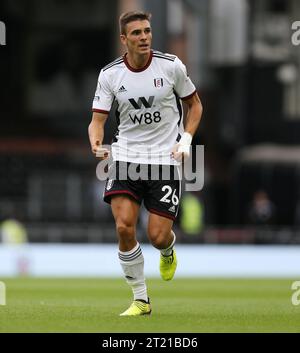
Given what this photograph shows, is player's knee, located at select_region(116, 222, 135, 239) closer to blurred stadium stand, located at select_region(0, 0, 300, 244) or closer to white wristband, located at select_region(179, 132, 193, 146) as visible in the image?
white wristband, located at select_region(179, 132, 193, 146)

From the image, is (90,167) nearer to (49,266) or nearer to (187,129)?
(49,266)

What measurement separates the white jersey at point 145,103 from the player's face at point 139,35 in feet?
0.91

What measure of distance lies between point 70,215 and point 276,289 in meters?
16.1

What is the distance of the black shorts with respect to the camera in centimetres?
1153

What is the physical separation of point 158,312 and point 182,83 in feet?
7.52

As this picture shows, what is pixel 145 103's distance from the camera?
37.7ft

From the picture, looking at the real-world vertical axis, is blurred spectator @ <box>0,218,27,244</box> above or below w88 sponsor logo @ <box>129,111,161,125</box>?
above

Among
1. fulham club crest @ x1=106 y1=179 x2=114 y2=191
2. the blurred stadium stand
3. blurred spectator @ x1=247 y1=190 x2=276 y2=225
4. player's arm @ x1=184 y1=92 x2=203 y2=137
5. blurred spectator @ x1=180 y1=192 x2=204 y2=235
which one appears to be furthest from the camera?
the blurred stadium stand

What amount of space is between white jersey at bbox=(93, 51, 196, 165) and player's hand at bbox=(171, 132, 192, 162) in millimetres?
181

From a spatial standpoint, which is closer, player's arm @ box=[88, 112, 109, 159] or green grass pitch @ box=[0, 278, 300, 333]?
green grass pitch @ box=[0, 278, 300, 333]

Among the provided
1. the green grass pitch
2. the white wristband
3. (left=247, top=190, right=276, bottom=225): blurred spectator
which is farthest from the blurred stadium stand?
the white wristband

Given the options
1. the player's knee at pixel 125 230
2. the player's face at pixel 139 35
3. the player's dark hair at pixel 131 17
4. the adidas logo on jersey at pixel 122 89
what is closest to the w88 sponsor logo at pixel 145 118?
the adidas logo on jersey at pixel 122 89

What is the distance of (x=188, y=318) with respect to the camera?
11.3 metres
